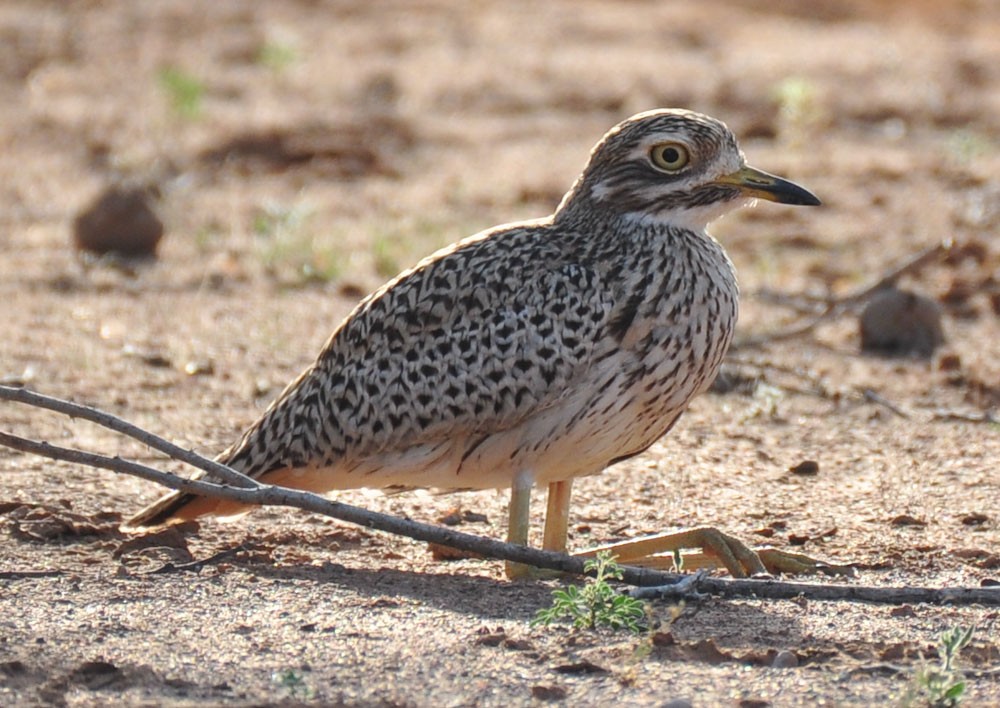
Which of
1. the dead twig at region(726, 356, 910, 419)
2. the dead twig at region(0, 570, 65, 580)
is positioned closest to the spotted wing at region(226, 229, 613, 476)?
the dead twig at region(0, 570, 65, 580)

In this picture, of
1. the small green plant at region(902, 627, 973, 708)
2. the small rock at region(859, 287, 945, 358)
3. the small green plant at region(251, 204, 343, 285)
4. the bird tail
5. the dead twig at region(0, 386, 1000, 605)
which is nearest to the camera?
the small green plant at region(902, 627, 973, 708)

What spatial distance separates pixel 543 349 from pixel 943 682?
1803 millimetres

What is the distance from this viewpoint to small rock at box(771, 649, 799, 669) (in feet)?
15.8

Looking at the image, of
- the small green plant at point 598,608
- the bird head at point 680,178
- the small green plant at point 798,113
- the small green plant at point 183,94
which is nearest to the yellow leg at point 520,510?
the small green plant at point 598,608

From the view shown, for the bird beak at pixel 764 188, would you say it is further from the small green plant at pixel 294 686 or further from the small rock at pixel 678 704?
the small green plant at pixel 294 686

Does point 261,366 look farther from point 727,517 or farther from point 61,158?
point 61,158

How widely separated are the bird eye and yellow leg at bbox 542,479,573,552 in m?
1.08

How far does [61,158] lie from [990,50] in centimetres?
764

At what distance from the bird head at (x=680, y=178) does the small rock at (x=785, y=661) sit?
184cm

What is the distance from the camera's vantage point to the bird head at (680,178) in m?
6.25

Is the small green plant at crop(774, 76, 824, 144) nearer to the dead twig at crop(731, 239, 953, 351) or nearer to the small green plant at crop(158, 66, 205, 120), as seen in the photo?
the dead twig at crop(731, 239, 953, 351)

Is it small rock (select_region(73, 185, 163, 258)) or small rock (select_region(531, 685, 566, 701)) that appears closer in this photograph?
small rock (select_region(531, 685, 566, 701))

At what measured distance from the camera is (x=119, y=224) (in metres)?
A: 10.3

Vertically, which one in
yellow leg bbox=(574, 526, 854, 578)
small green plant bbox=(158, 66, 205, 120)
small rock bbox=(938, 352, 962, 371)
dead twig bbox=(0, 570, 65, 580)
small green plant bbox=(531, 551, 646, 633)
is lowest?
dead twig bbox=(0, 570, 65, 580)
